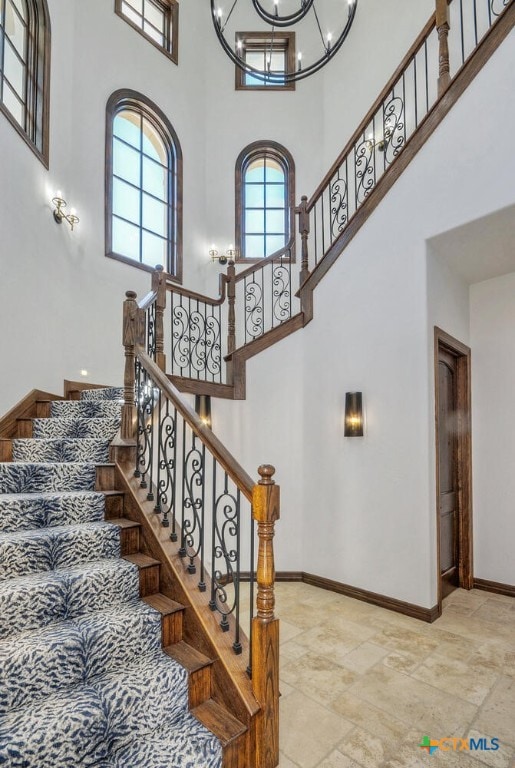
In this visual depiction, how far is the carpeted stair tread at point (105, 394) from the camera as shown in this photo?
3746 millimetres

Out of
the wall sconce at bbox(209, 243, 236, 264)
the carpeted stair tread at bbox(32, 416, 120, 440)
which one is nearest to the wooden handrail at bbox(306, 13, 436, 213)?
the wall sconce at bbox(209, 243, 236, 264)

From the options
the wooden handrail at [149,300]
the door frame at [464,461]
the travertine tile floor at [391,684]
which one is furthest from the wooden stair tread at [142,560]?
the door frame at [464,461]

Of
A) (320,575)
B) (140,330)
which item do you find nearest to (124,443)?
(140,330)

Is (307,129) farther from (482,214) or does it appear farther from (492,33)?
(482,214)

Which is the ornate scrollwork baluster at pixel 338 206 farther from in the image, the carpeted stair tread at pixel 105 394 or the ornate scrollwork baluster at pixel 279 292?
the carpeted stair tread at pixel 105 394

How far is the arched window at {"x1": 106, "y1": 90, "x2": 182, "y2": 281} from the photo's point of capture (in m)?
5.50

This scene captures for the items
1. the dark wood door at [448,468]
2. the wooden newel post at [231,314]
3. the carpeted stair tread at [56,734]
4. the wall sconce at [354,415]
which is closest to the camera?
the carpeted stair tread at [56,734]

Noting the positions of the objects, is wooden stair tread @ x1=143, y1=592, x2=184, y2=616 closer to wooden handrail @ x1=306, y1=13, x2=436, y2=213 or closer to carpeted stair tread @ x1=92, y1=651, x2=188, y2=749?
carpeted stair tread @ x1=92, y1=651, x2=188, y2=749

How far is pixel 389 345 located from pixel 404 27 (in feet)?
15.6

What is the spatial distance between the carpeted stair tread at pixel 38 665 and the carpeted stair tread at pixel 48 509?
0.67 metres

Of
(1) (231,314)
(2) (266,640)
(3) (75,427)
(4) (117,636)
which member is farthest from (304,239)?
(4) (117,636)

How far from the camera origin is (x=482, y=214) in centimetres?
317

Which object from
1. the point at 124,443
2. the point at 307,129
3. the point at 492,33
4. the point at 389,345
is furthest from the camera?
the point at 307,129

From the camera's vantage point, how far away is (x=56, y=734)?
1.52 metres
